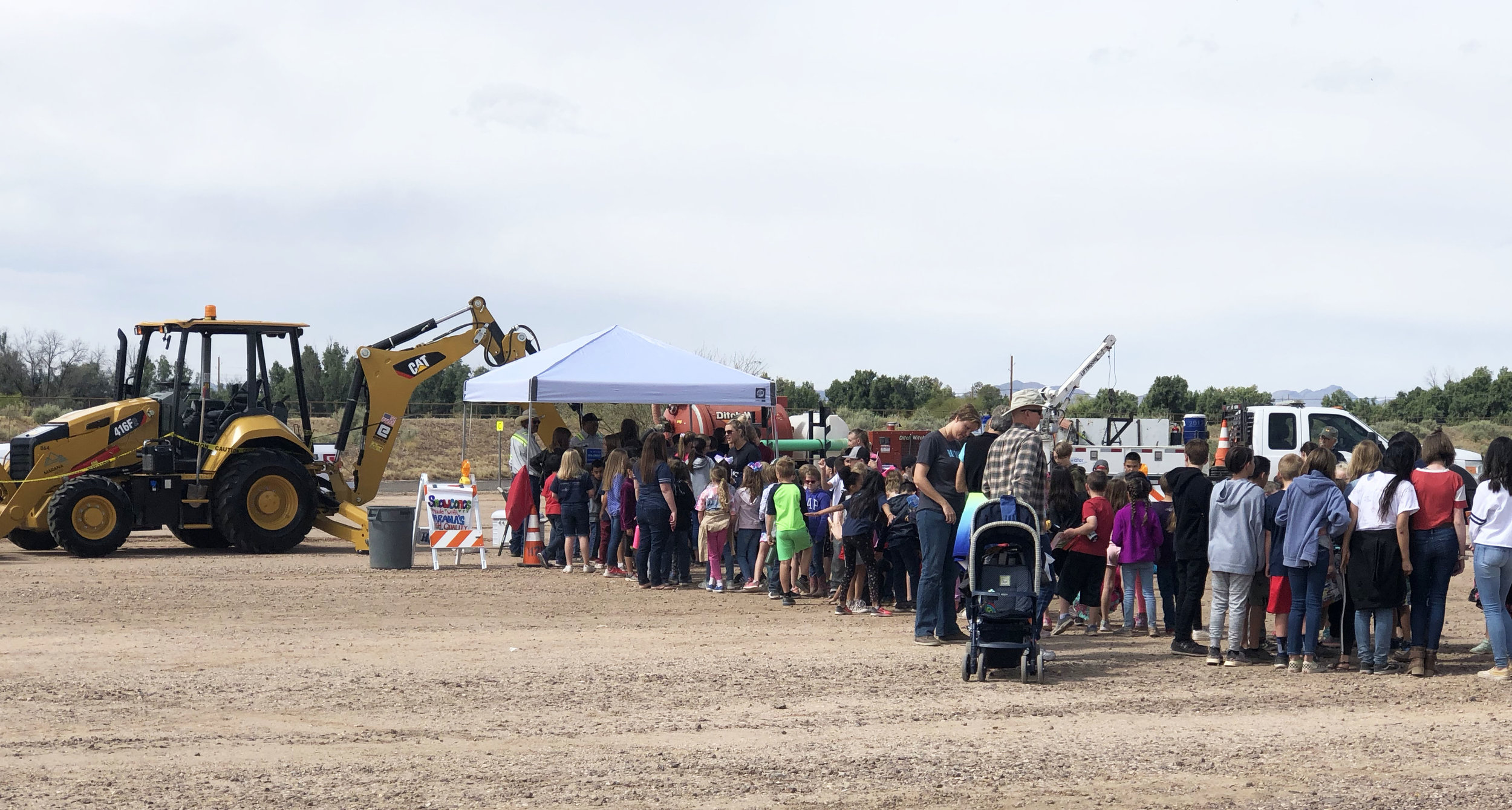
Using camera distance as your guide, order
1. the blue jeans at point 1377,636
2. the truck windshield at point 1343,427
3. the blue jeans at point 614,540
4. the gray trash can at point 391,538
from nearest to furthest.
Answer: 1. the blue jeans at point 1377,636
2. the blue jeans at point 614,540
3. the gray trash can at point 391,538
4. the truck windshield at point 1343,427

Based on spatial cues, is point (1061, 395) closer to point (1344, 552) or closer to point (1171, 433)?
point (1171, 433)

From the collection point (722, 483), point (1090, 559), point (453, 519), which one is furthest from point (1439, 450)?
point (453, 519)

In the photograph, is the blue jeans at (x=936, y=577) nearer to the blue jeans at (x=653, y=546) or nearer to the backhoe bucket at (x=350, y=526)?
the blue jeans at (x=653, y=546)

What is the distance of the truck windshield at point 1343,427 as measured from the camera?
22.3 metres

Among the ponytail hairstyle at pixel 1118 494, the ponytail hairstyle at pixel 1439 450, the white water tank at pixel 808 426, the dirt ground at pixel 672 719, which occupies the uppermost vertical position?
the white water tank at pixel 808 426

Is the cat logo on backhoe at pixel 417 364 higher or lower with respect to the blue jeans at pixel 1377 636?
higher

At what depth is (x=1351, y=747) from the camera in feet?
23.7

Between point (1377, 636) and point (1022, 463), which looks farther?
point (1022, 463)

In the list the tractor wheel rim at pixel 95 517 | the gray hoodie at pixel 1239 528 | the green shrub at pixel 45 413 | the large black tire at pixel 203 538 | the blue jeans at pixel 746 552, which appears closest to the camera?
the gray hoodie at pixel 1239 528

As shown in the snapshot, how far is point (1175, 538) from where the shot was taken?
10.3 m

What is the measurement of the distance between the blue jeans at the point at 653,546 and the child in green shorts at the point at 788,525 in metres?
1.54

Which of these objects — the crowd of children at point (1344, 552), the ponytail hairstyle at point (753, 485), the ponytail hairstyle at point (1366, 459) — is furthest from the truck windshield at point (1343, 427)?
the ponytail hairstyle at point (1366, 459)

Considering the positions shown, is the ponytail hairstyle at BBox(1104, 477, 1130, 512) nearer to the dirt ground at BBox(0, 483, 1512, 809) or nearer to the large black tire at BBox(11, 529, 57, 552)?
the dirt ground at BBox(0, 483, 1512, 809)

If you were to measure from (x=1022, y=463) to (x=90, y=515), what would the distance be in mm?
12545
